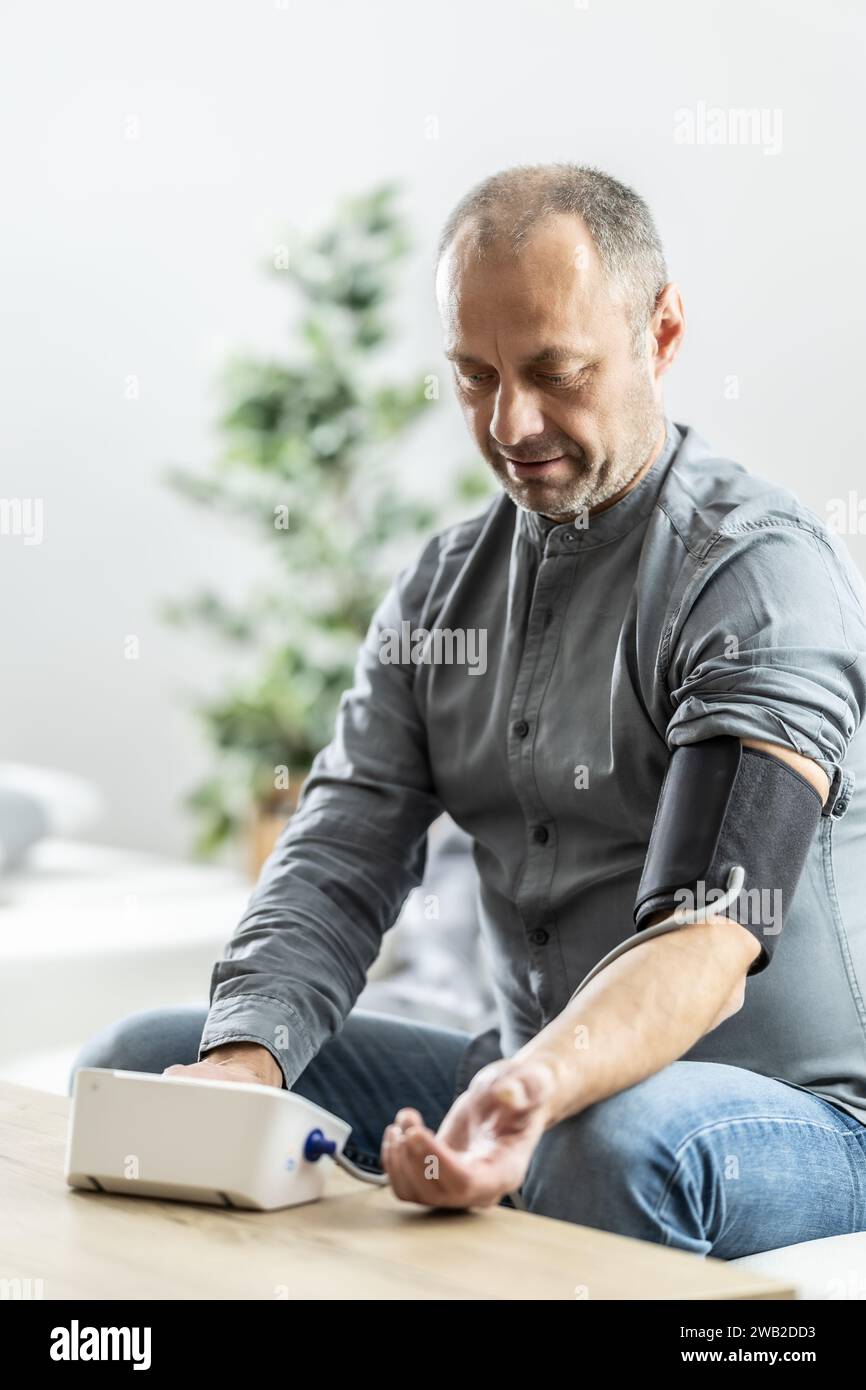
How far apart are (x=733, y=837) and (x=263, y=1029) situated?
0.40m

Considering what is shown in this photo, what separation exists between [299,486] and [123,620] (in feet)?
2.97

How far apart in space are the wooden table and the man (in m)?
0.04

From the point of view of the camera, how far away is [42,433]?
147 inches

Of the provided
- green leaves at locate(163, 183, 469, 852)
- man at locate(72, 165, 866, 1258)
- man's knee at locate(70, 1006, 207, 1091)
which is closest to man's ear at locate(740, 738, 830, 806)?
man at locate(72, 165, 866, 1258)

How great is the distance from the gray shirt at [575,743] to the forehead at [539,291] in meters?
0.17

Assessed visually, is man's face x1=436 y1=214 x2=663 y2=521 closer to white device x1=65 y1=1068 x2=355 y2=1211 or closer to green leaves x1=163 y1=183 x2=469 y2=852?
white device x1=65 y1=1068 x2=355 y2=1211

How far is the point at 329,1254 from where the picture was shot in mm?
819

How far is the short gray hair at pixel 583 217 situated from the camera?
1212mm

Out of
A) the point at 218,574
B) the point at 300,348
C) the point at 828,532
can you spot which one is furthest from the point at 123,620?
the point at 828,532

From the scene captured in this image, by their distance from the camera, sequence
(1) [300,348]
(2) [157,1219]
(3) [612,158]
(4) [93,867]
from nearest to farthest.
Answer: (2) [157,1219], (3) [612,158], (4) [93,867], (1) [300,348]

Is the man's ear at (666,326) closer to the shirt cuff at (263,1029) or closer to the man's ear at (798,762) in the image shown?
the man's ear at (798,762)

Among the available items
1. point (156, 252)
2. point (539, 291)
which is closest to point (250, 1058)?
point (539, 291)

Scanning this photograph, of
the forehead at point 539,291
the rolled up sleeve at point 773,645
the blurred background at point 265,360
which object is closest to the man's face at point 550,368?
the forehead at point 539,291

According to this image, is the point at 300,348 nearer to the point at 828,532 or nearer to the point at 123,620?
the point at 123,620
